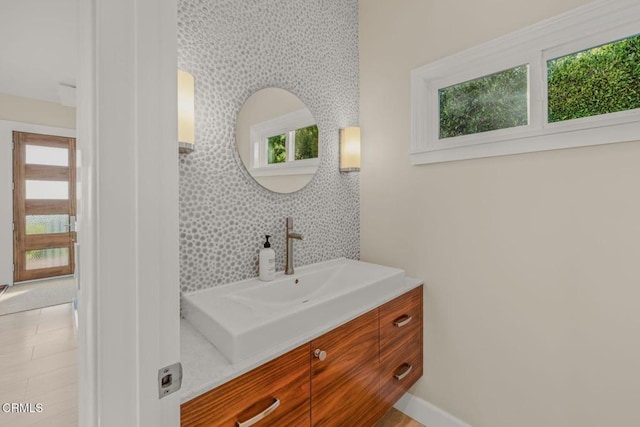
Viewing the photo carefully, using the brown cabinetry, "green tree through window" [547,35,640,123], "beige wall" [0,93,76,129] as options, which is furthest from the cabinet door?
"beige wall" [0,93,76,129]

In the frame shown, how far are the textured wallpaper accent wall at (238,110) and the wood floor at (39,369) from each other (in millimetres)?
1421

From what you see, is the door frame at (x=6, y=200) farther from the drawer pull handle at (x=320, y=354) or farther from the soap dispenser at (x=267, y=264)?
the drawer pull handle at (x=320, y=354)

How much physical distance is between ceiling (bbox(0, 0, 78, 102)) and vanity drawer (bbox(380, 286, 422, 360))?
322 centimetres

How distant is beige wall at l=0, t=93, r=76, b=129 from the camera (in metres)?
4.10

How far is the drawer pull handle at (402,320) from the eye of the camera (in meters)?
1.48

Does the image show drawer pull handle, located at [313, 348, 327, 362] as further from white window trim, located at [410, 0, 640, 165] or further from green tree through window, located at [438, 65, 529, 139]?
green tree through window, located at [438, 65, 529, 139]

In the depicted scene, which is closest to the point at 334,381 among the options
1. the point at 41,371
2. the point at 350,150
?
the point at 350,150

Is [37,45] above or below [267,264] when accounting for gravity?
above

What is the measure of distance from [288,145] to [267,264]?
2.29 ft

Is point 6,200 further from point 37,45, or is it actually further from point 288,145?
point 288,145

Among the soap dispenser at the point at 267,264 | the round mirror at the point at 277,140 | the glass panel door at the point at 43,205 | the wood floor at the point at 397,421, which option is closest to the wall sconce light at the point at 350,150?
the round mirror at the point at 277,140

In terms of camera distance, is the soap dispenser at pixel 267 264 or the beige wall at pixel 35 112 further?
the beige wall at pixel 35 112

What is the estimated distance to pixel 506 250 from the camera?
144cm

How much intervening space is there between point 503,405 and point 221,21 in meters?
2.34
